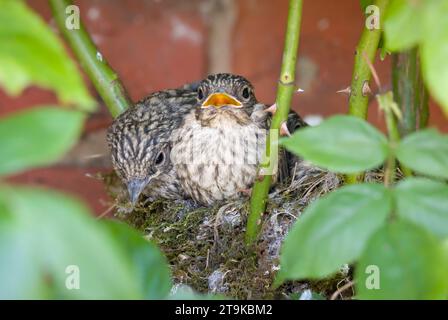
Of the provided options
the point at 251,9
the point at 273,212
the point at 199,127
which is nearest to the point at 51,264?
the point at 273,212

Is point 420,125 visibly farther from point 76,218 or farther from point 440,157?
point 76,218

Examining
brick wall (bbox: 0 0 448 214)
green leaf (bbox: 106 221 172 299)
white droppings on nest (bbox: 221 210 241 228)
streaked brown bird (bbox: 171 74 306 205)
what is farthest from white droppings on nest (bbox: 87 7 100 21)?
green leaf (bbox: 106 221 172 299)

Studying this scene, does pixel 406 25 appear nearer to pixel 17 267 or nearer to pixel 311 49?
pixel 17 267

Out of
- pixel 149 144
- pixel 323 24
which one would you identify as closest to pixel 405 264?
pixel 149 144

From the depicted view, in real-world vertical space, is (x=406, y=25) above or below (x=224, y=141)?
below

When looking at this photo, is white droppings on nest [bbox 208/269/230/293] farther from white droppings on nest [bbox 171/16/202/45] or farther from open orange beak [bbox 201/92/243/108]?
white droppings on nest [bbox 171/16/202/45]

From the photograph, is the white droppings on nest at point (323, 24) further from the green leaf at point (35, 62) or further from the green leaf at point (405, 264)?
the green leaf at point (35, 62)

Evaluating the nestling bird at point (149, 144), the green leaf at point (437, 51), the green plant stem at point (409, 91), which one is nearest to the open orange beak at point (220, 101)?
the nestling bird at point (149, 144)
